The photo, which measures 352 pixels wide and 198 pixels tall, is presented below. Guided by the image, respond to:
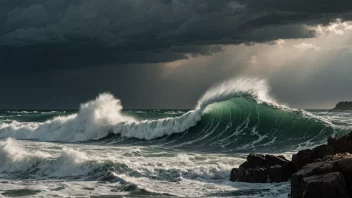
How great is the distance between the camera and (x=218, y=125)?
28984mm

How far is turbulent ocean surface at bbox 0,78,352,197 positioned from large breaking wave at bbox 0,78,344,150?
6cm

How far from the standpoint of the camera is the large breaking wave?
1003 inches

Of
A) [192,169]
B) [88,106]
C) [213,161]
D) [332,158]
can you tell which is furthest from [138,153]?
[88,106]

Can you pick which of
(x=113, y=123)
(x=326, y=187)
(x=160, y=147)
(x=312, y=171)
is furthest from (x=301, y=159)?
(x=113, y=123)

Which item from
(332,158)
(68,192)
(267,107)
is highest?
(267,107)

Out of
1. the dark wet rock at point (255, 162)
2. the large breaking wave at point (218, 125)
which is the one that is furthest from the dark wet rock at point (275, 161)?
the large breaking wave at point (218, 125)

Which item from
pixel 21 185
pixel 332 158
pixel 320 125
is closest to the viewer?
pixel 332 158

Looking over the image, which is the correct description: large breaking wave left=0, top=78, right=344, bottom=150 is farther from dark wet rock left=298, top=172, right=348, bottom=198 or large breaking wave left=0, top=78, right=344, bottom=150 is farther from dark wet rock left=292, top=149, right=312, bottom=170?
dark wet rock left=298, top=172, right=348, bottom=198

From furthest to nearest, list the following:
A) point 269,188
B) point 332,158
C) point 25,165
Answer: point 25,165 → point 269,188 → point 332,158

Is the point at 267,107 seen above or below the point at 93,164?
above

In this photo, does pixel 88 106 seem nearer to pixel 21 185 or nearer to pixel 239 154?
pixel 239 154

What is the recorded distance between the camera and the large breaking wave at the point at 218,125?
2547cm

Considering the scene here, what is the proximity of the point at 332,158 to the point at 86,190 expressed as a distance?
7.02 meters

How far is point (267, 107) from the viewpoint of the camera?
1152 inches
